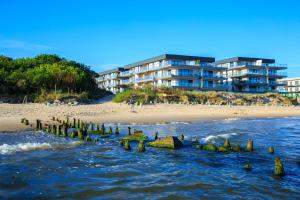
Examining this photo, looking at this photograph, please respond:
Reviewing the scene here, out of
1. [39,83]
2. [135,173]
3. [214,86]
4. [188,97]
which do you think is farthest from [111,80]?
[135,173]

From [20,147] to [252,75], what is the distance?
3379 inches

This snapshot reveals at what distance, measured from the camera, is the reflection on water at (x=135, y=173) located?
10180 millimetres

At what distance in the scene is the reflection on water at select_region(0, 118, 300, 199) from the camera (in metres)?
10.2

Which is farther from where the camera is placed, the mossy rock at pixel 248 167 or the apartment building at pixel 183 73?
the apartment building at pixel 183 73

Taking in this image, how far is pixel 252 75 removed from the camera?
9581 cm

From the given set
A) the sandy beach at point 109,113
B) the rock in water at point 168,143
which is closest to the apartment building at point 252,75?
Answer: the sandy beach at point 109,113

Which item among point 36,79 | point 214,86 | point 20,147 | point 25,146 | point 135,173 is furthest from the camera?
point 214,86

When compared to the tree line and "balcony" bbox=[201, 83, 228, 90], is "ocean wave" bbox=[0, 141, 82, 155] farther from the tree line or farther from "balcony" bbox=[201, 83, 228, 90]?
"balcony" bbox=[201, 83, 228, 90]

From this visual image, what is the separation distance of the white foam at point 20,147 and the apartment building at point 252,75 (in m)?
81.1

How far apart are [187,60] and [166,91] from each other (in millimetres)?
24735

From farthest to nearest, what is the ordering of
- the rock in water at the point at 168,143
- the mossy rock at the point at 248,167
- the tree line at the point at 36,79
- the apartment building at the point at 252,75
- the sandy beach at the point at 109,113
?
the apartment building at the point at 252,75, the tree line at the point at 36,79, the sandy beach at the point at 109,113, the rock in water at the point at 168,143, the mossy rock at the point at 248,167

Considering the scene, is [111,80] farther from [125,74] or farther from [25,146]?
[25,146]

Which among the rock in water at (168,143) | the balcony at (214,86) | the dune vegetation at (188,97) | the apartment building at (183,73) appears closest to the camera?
the rock in water at (168,143)

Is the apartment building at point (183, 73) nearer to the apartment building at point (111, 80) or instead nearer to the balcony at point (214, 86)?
the balcony at point (214, 86)
